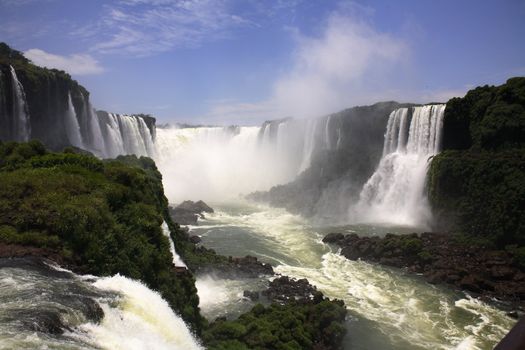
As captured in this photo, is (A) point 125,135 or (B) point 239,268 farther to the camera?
(A) point 125,135

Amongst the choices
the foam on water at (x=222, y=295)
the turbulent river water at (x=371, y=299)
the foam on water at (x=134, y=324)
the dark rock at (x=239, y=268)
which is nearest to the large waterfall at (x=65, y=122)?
the turbulent river water at (x=371, y=299)

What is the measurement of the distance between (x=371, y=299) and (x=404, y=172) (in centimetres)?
2275

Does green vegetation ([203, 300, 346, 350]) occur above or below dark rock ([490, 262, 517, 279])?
below

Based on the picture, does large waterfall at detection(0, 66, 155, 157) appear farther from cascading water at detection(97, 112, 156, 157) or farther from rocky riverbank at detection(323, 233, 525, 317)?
rocky riverbank at detection(323, 233, 525, 317)

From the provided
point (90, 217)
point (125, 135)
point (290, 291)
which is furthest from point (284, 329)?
point (125, 135)

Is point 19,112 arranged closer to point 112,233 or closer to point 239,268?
point 239,268

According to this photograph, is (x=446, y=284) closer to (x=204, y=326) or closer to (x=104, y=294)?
(x=204, y=326)

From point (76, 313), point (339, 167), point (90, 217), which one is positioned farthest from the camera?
point (339, 167)

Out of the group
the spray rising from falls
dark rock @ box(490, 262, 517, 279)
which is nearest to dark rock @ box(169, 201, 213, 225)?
the spray rising from falls

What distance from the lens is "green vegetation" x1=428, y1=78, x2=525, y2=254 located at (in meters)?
29.3

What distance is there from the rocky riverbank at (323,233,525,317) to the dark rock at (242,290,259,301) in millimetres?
10436

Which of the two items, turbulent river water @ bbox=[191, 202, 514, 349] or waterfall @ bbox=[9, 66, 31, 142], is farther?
waterfall @ bbox=[9, 66, 31, 142]

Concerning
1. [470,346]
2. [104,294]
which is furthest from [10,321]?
[470,346]

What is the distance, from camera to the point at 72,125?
4556 cm
